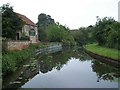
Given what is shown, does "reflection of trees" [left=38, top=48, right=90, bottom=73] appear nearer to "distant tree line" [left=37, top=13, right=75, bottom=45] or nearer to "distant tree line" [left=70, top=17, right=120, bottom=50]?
"distant tree line" [left=70, top=17, right=120, bottom=50]

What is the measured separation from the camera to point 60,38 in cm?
7919

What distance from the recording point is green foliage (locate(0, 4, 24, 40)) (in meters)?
31.0

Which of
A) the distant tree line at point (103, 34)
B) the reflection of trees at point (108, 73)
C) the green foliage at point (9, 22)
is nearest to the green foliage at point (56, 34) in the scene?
the distant tree line at point (103, 34)

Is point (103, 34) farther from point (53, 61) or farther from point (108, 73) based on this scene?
point (108, 73)

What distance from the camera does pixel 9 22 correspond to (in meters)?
32.1

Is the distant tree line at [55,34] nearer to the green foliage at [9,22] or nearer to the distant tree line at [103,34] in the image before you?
the distant tree line at [103,34]

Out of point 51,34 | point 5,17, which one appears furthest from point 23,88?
point 51,34

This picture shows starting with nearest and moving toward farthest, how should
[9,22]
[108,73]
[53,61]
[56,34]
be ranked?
[108,73] → [53,61] → [9,22] → [56,34]

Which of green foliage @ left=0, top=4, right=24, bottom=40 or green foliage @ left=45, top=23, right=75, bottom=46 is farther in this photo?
green foliage @ left=45, top=23, right=75, bottom=46

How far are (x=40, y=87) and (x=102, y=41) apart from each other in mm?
41283

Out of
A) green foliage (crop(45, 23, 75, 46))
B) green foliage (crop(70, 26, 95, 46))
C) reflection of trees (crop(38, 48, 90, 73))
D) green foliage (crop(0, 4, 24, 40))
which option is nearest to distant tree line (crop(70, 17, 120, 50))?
green foliage (crop(70, 26, 95, 46))

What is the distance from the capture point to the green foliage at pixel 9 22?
3102 cm

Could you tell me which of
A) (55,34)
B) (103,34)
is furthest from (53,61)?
(55,34)

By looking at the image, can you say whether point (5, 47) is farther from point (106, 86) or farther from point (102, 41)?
point (102, 41)
